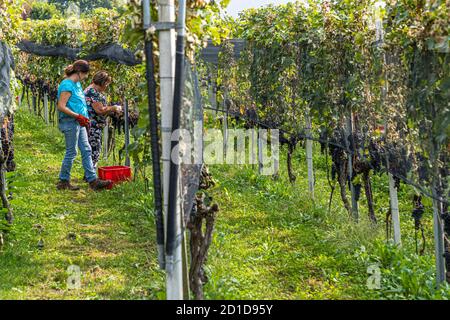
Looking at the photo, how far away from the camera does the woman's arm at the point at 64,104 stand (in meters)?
7.13

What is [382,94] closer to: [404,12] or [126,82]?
[404,12]

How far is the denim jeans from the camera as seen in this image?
289 inches

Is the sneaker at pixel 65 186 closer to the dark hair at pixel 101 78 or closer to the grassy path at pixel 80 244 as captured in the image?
the grassy path at pixel 80 244

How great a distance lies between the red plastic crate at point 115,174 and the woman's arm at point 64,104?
0.87m

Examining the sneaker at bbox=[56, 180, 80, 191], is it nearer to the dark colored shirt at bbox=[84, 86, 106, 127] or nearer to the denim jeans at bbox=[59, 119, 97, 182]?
the denim jeans at bbox=[59, 119, 97, 182]

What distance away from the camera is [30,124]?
1414 cm

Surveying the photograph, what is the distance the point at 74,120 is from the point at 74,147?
0.31 meters

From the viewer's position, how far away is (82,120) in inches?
284

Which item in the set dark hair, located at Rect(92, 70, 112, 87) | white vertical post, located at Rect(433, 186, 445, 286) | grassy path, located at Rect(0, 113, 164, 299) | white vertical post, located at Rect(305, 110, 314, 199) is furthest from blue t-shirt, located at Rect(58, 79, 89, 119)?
white vertical post, located at Rect(433, 186, 445, 286)

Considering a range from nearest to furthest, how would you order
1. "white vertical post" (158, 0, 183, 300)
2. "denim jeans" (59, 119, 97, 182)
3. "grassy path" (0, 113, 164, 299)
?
"white vertical post" (158, 0, 183, 300) < "grassy path" (0, 113, 164, 299) < "denim jeans" (59, 119, 97, 182)

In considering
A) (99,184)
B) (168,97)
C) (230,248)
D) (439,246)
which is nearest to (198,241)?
(168,97)

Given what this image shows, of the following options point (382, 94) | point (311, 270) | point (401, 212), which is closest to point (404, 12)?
point (382, 94)

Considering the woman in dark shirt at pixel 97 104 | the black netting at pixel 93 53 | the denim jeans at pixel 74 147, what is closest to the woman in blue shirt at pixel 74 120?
the denim jeans at pixel 74 147
